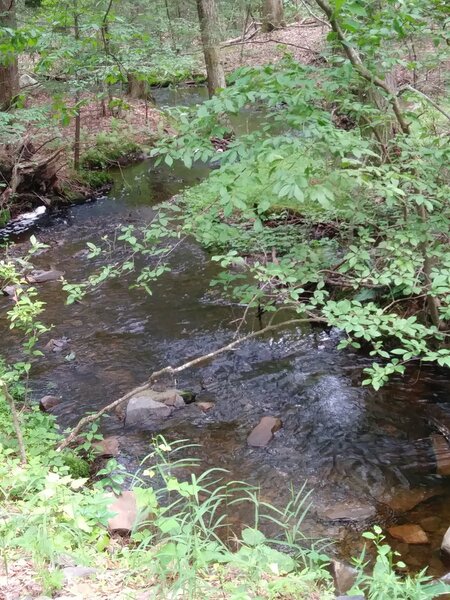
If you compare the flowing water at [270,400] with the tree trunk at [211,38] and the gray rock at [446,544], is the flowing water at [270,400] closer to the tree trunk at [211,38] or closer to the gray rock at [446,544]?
the gray rock at [446,544]

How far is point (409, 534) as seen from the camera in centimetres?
377

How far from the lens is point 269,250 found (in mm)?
5762

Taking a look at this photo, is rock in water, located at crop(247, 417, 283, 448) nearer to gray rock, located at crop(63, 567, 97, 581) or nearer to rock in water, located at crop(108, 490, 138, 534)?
rock in water, located at crop(108, 490, 138, 534)

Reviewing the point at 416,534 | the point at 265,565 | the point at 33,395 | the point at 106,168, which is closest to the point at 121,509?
the point at 265,565

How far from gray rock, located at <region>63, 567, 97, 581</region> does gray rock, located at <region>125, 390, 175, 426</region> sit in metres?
3.02

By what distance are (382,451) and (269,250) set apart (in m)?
2.35

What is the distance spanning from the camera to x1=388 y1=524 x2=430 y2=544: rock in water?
3.71 meters

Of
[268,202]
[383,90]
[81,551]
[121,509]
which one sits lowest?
[121,509]

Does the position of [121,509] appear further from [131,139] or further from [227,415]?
[131,139]

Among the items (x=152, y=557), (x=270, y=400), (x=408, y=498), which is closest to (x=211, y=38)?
(x=270, y=400)

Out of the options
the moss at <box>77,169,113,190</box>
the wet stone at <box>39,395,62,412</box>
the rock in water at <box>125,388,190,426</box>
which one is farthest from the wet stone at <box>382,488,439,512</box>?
the moss at <box>77,169,113,190</box>

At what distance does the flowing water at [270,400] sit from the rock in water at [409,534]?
0.06 meters

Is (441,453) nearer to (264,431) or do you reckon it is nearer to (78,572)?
(264,431)

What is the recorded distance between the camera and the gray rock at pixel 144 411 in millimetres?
5418
